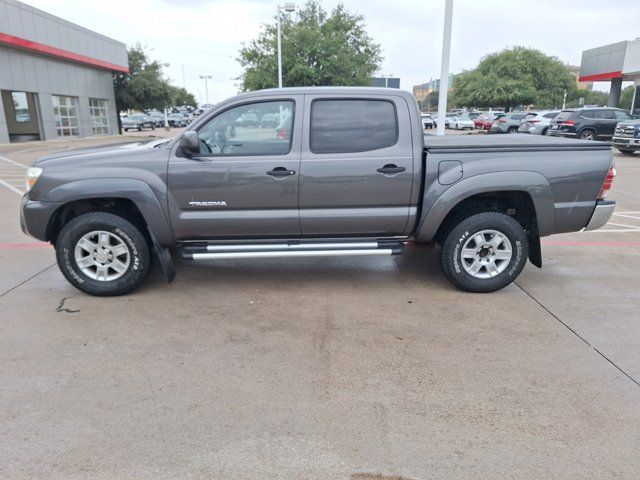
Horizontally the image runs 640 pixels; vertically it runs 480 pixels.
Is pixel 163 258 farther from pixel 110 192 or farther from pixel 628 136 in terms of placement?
pixel 628 136

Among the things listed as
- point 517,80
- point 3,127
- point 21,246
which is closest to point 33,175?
point 21,246

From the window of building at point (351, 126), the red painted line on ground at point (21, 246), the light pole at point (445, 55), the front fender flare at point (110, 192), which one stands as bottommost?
the red painted line on ground at point (21, 246)

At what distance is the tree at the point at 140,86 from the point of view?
115 ft

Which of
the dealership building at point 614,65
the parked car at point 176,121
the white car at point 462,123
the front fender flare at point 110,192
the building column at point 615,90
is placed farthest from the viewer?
the parked car at point 176,121

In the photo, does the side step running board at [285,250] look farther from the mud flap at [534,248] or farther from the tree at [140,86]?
the tree at [140,86]

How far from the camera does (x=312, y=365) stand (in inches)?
144

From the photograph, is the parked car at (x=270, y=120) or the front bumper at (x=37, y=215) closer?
the front bumper at (x=37, y=215)

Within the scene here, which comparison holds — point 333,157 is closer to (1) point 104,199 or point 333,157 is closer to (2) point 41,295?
(1) point 104,199

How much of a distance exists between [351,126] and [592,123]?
762 inches

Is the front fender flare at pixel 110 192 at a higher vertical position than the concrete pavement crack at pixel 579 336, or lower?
higher

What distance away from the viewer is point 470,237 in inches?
193

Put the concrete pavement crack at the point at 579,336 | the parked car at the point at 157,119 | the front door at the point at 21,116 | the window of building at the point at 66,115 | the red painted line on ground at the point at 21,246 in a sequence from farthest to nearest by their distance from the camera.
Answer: the parked car at the point at 157,119 → the window of building at the point at 66,115 → the front door at the point at 21,116 → the red painted line on ground at the point at 21,246 → the concrete pavement crack at the point at 579,336

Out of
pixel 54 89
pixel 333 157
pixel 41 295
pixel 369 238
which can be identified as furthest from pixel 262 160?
pixel 54 89

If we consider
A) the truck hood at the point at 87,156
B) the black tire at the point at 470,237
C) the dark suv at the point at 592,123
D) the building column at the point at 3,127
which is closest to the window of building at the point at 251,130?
the truck hood at the point at 87,156
